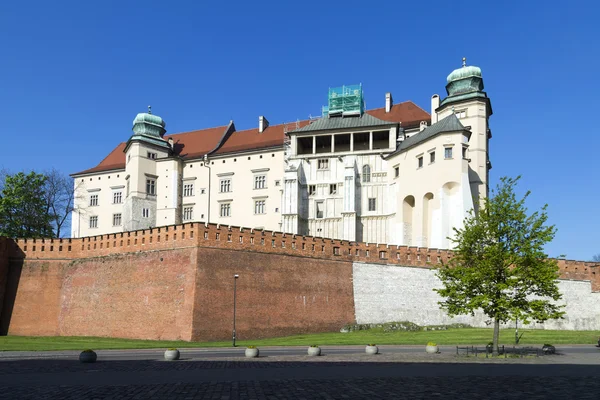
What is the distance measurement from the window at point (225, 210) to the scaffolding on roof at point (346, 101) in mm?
16881

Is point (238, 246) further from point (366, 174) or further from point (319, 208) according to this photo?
point (366, 174)

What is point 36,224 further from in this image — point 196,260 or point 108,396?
point 108,396

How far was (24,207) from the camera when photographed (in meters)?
67.3

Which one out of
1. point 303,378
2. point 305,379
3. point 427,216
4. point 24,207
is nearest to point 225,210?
point 24,207

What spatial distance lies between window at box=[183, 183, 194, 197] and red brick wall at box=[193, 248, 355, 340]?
34742mm

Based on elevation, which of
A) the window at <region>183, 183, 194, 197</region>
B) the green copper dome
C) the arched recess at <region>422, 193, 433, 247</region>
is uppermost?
the green copper dome

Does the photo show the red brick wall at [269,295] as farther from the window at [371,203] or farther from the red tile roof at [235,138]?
the red tile roof at [235,138]

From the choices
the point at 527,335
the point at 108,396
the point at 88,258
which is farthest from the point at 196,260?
the point at 108,396

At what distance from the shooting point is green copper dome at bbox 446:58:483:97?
69.4 metres

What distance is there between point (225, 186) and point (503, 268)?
50994 millimetres

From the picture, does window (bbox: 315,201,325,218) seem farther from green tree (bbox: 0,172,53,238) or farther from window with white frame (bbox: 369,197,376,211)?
green tree (bbox: 0,172,53,238)

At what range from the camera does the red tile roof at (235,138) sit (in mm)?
76688

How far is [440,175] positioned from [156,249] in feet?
92.6

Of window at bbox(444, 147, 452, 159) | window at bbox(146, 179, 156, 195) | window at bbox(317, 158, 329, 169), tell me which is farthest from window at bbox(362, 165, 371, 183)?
window at bbox(146, 179, 156, 195)
